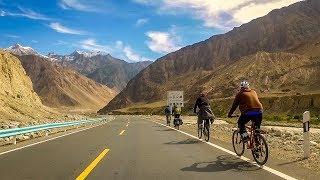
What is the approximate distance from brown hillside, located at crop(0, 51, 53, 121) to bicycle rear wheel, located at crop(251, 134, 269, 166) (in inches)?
1785

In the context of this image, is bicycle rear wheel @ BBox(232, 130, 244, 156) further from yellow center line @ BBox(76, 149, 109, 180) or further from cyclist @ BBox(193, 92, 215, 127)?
cyclist @ BBox(193, 92, 215, 127)

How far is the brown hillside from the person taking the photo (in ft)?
191

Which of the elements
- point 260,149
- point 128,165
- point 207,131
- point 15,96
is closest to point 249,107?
point 260,149

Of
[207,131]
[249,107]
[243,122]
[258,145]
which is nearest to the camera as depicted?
[258,145]

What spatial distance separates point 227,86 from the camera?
136750 mm

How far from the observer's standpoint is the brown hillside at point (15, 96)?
58.3 meters

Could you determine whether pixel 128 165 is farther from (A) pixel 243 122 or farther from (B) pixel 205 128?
(B) pixel 205 128

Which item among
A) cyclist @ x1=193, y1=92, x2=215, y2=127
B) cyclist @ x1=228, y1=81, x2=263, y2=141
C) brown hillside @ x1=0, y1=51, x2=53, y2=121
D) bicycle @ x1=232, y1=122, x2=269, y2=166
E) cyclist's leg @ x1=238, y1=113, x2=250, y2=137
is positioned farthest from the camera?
brown hillside @ x1=0, y1=51, x2=53, y2=121

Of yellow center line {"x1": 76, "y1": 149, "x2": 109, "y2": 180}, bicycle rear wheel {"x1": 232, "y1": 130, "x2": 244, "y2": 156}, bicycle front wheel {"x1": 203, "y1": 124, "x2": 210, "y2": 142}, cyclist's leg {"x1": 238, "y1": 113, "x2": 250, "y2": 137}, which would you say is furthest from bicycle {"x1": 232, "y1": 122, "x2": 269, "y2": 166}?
bicycle front wheel {"x1": 203, "y1": 124, "x2": 210, "y2": 142}

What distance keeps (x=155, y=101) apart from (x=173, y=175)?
579ft

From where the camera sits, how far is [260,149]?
10.8m

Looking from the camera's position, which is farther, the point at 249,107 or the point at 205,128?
the point at 205,128

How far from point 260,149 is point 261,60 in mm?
131915

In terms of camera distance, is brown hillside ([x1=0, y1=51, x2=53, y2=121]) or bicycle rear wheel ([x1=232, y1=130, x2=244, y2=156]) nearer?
bicycle rear wheel ([x1=232, y1=130, x2=244, y2=156])
